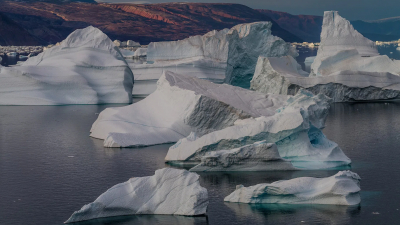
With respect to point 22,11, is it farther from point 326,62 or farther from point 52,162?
point 52,162

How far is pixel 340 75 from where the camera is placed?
17.6 m

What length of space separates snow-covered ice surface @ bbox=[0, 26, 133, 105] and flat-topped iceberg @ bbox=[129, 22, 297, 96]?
1.35m

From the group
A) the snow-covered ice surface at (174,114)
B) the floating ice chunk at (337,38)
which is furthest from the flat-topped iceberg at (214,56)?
the snow-covered ice surface at (174,114)

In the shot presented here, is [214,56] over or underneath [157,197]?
underneath

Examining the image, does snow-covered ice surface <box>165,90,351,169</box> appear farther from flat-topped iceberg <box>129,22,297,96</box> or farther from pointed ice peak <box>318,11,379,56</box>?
pointed ice peak <box>318,11,379,56</box>

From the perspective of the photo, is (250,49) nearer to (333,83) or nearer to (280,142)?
(333,83)

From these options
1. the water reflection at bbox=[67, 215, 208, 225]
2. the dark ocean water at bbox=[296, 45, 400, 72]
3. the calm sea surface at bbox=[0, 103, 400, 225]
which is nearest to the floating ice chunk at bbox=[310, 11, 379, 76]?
the calm sea surface at bbox=[0, 103, 400, 225]

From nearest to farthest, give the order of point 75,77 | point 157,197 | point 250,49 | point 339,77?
point 157,197, point 75,77, point 339,77, point 250,49

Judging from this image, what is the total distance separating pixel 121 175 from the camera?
8.49 meters

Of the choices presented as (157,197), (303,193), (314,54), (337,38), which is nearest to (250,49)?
(337,38)

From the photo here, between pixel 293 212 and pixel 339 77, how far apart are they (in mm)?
11664

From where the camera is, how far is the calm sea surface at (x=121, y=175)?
21.3 ft

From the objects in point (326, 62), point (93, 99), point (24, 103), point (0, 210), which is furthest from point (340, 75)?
point (0, 210)

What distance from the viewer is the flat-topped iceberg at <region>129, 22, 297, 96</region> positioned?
20.0 metres
